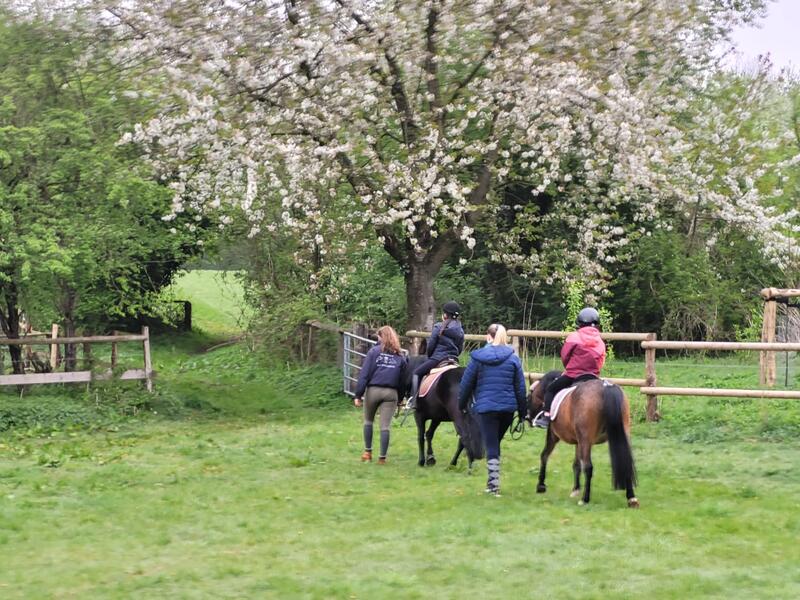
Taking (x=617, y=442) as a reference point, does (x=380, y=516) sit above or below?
below

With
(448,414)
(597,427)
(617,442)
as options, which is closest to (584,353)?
(597,427)

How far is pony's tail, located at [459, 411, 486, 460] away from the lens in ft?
40.3

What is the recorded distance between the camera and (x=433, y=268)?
21250 mm

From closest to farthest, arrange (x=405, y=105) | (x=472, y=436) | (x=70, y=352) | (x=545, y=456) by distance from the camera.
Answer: (x=545, y=456) → (x=472, y=436) → (x=405, y=105) → (x=70, y=352)

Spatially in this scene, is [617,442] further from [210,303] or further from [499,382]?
[210,303]

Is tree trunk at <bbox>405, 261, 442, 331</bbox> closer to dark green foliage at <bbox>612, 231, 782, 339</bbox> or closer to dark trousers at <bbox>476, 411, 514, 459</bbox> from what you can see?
dark green foliage at <bbox>612, 231, 782, 339</bbox>

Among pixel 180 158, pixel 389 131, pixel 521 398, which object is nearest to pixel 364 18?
pixel 389 131

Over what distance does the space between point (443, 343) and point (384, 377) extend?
0.85m

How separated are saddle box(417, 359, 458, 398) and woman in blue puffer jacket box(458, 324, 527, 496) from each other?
5.15 ft

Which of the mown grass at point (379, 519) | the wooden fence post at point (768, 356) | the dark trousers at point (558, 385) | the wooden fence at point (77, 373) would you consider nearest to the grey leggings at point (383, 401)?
the mown grass at point (379, 519)

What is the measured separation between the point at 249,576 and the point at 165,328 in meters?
28.2

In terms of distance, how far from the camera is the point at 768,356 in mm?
17781

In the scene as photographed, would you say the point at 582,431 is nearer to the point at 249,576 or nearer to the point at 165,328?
the point at 249,576

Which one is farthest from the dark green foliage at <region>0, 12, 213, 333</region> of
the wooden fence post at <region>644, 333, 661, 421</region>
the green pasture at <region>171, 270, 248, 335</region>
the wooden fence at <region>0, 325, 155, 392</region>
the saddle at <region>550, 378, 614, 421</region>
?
the green pasture at <region>171, 270, 248, 335</region>
